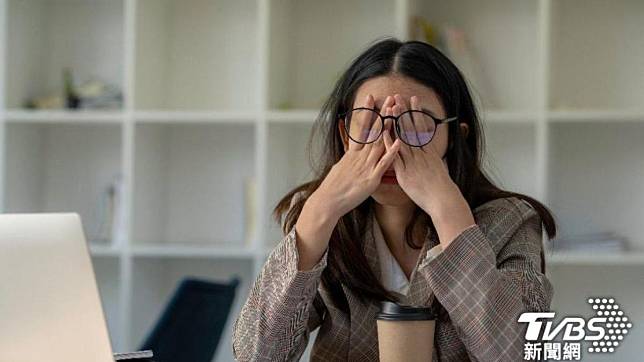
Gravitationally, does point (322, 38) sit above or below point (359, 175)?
above

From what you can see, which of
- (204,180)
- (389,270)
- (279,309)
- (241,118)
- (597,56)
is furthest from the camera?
(204,180)

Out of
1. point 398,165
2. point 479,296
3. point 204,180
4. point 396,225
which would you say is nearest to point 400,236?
point 396,225

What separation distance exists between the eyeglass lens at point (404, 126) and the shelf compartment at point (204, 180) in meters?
2.37

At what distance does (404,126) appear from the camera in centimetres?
164

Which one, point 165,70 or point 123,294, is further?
→ point 165,70

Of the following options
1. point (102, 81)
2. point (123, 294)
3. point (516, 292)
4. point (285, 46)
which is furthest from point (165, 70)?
point (516, 292)

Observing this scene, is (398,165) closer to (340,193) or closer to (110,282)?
(340,193)

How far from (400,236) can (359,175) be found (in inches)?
6.9

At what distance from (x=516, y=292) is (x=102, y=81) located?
281 centimetres

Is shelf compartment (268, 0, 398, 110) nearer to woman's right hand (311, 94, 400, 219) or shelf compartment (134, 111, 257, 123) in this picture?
shelf compartment (134, 111, 257, 123)

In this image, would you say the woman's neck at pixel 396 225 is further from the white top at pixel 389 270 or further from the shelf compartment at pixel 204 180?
the shelf compartment at pixel 204 180

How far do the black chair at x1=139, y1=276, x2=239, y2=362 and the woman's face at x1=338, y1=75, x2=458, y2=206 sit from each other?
3.99 feet

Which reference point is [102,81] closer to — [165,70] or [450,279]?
[165,70]

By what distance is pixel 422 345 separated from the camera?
1.31 metres
